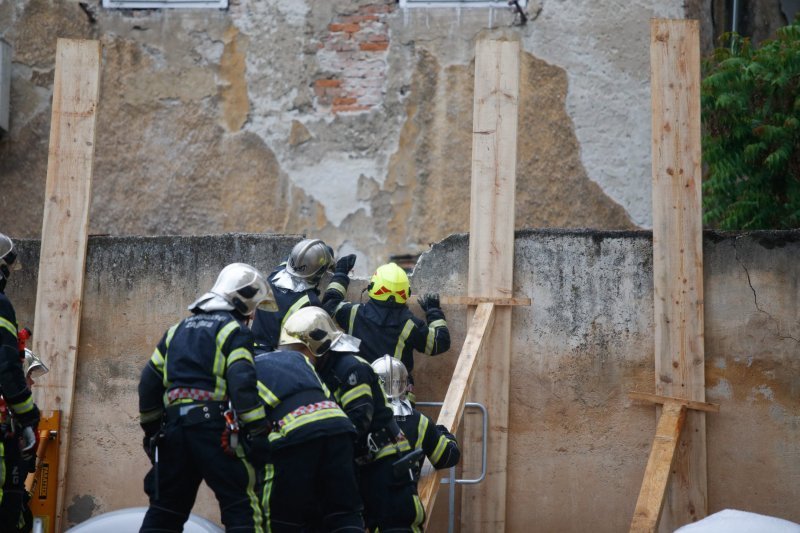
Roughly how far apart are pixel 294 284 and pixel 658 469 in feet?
8.95

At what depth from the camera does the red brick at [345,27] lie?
1135cm

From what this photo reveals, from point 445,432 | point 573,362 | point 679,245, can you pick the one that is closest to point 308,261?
point 445,432

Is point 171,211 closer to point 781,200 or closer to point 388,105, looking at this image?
point 388,105

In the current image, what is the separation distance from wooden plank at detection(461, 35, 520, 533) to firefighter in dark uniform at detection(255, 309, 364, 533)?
78.8 inches

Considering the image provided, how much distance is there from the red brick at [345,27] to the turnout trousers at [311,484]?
6.26 metres

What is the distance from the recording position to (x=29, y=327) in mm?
8562

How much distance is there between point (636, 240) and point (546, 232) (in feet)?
2.09

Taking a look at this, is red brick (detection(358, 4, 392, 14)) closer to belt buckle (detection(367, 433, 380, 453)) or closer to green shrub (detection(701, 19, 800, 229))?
green shrub (detection(701, 19, 800, 229))

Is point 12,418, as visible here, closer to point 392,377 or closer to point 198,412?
point 198,412

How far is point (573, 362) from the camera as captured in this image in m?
8.03

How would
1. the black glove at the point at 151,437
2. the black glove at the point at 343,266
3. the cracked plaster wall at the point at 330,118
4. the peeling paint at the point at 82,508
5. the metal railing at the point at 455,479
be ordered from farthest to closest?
1. the cracked plaster wall at the point at 330,118
2. the peeling paint at the point at 82,508
3. the black glove at the point at 343,266
4. the metal railing at the point at 455,479
5. the black glove at the point at 151,437

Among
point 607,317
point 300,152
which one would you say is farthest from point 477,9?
point 607,317

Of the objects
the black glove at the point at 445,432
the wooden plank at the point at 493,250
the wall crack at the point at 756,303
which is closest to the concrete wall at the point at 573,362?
the wall crack at the point at 756,303

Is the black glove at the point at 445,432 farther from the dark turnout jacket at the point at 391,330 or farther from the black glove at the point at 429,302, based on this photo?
the black glove at the point at 429,302
